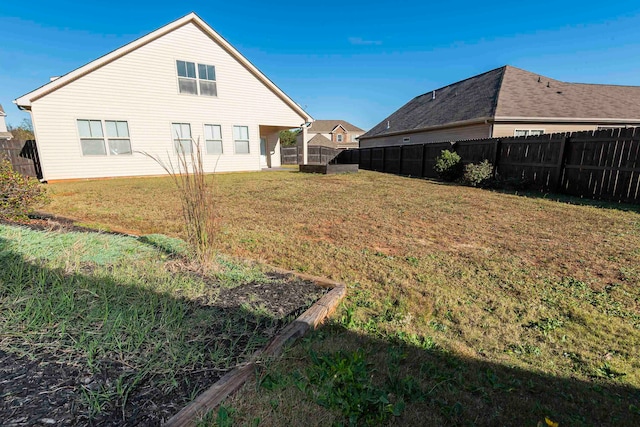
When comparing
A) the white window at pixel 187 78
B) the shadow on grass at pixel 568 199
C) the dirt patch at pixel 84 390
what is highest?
the white window at pixel 187 78

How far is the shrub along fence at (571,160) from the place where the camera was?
6.76m

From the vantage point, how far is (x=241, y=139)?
14.6 meters

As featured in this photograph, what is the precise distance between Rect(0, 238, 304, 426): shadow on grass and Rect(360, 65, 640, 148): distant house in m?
15.2

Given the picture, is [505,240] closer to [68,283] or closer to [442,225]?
[442,225]

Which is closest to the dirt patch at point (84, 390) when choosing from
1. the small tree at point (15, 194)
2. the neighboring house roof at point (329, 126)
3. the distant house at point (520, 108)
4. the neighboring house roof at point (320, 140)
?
the small tree at point (15, 194)

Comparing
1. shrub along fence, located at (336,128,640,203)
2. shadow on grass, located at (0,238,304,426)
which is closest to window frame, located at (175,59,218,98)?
shrub along fence, located at (336,128,640,203)

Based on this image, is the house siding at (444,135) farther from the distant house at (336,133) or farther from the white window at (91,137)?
the distant house at (336,133)

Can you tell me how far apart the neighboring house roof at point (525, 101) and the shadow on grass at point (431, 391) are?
1442 centimetres

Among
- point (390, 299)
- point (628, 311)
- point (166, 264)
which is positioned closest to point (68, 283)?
point (166, 264)

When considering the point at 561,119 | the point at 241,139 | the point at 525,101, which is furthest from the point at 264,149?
the point at 561,119

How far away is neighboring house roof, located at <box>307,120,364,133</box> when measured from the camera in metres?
53.2

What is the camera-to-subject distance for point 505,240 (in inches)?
167

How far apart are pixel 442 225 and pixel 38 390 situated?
5087 millimetres

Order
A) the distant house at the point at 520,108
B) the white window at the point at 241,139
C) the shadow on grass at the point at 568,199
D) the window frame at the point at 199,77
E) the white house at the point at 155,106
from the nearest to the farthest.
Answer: the shadow on grass at the point at 568,199, the white house at the point at 155,106, the window frame at the point at 199,77, the distant house at the point at 520,108, the white window at the point at 241,139
